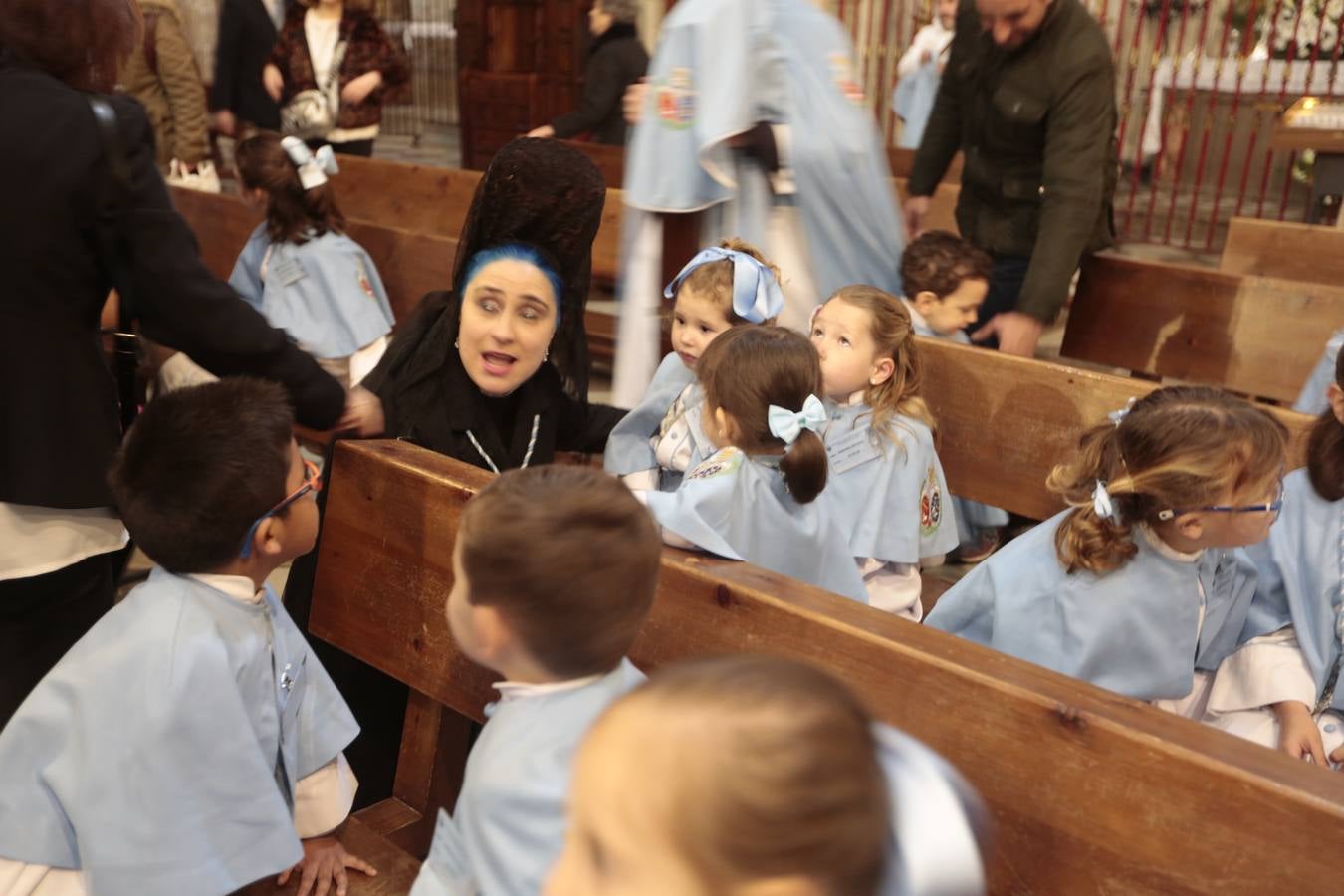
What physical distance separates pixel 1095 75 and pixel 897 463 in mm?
1379

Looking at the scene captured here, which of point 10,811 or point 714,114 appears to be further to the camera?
point 714,114

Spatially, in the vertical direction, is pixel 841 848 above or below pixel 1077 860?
above

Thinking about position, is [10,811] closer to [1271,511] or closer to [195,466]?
[195,466]

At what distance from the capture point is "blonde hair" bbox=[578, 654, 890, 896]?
84 centimetres

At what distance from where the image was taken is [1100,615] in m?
2.03

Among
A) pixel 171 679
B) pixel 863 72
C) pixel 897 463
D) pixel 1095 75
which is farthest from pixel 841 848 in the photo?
pixel 863 72

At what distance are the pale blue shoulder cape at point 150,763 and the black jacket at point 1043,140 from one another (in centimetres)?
260

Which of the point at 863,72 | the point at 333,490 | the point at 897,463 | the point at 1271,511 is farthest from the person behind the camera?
the point at 863,72

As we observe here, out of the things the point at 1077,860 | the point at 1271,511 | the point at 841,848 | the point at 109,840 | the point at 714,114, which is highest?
the point at 714,114

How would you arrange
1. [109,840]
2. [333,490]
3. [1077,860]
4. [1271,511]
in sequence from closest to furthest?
[1077,860] < [109,840] < [1271,511] < [333,490]

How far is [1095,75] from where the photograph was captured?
3395 mm

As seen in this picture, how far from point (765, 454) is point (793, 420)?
0.53ft

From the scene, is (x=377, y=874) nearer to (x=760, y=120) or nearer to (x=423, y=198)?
(x=760, y=120)

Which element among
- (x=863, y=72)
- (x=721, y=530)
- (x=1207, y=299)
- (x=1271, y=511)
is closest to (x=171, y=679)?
(x=721, y=530)
